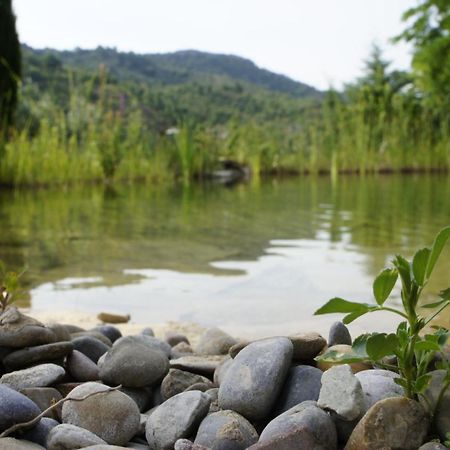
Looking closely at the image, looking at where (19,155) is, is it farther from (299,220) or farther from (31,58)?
(31,58)

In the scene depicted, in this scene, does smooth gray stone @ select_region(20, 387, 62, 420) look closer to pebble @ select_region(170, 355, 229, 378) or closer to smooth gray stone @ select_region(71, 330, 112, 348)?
pebble @ select_region(170, 355, 229, 378)

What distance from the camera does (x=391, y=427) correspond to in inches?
40.7

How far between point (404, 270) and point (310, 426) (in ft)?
0.98

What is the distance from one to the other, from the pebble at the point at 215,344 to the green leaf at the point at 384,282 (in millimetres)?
747

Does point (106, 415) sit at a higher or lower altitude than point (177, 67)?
lower

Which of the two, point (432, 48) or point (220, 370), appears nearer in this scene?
point (220, 370)

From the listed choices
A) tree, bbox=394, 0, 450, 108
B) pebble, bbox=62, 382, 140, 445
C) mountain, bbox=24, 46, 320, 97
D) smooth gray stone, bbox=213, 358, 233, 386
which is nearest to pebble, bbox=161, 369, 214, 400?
smooth gray stone, bbox=213, 358, 233, 386

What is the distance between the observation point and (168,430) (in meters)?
1.18

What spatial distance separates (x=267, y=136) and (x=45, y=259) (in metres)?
14.6

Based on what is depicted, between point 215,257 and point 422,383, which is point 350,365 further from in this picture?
point 215,257

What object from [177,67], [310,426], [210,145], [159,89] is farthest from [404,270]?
[177,67]

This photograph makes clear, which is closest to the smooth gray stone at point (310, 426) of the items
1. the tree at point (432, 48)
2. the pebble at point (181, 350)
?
the pebble at point (181, 350)

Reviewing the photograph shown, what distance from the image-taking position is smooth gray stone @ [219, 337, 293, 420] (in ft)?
3.98

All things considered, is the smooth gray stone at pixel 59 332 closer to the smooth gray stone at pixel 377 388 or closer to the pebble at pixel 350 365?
the pebble at pixel 350 365
